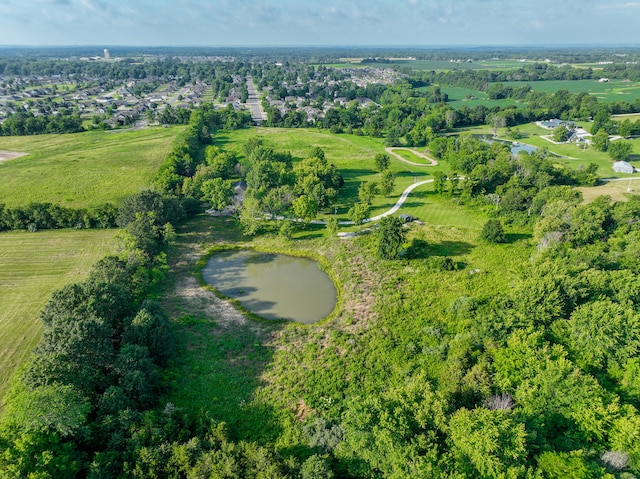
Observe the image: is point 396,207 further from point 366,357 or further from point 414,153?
point 414,153

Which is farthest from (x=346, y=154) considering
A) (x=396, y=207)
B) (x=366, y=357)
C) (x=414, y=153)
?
(x=366, y=357)

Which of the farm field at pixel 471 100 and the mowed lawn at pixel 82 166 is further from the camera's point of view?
the farm field at pixel 471 100

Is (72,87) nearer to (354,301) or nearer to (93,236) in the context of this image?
(93,236)

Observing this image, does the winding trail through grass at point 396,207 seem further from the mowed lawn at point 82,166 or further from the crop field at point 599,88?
the crop field at point 599,88

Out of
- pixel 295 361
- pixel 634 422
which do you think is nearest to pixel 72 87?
pixel 295 361

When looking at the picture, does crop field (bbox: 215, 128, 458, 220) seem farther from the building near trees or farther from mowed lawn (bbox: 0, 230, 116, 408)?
mowed lawn (bbox: 0, 230, 116, 408)

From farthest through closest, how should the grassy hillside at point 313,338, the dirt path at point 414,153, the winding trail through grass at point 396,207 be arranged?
the dirt path at point 414,153 < the winding trail through grass at point 396,207 < the grassy hillside at point 313,338

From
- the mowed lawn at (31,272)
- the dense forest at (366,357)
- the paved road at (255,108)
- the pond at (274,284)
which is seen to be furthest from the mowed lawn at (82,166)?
the pond at (274,284)
